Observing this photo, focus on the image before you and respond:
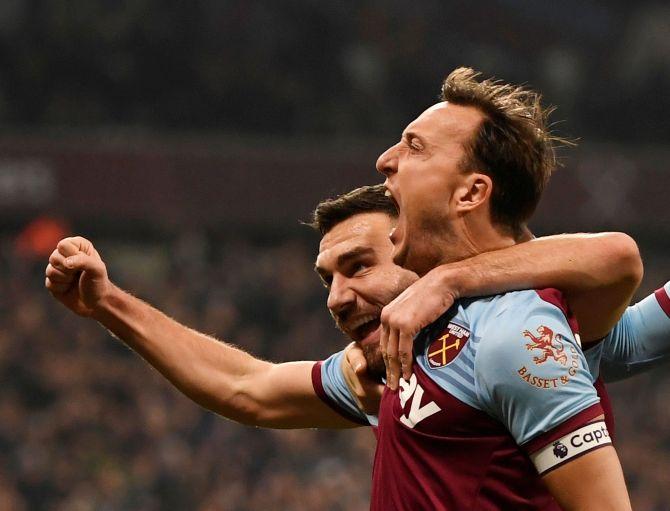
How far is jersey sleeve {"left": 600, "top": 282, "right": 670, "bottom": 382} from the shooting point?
9.05 ft

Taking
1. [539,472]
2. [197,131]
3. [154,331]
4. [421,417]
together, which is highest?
[197,131]

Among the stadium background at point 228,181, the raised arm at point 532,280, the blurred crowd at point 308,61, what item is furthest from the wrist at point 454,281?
the blurred crowd at point 308,61

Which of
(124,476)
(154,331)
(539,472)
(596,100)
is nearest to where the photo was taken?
(539,472)

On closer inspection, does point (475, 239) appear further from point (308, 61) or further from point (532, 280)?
point (308, 61)

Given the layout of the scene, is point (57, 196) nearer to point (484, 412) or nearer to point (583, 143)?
point (583, 143)

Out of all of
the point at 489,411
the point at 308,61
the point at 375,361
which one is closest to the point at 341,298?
the point at 375,361

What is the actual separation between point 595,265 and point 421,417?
0.47m

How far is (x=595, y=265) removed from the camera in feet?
Answer: 7.89

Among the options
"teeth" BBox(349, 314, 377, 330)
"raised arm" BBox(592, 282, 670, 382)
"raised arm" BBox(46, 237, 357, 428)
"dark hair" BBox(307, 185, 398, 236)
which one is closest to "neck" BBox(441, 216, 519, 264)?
"raised arm" BBox(592, 282, 670, 382)

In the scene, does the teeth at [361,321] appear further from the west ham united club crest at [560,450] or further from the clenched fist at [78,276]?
the west ham united club crest at [560,450]

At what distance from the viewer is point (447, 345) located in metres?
2.30

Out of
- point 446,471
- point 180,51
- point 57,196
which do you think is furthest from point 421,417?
point 180,51

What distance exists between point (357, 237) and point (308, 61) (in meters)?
9.65

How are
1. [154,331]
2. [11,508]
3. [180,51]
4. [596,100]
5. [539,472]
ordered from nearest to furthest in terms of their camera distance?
1. [539,472]
2. [154,331]
3. [11,508]
4. [180,51]
5. [596,100]
